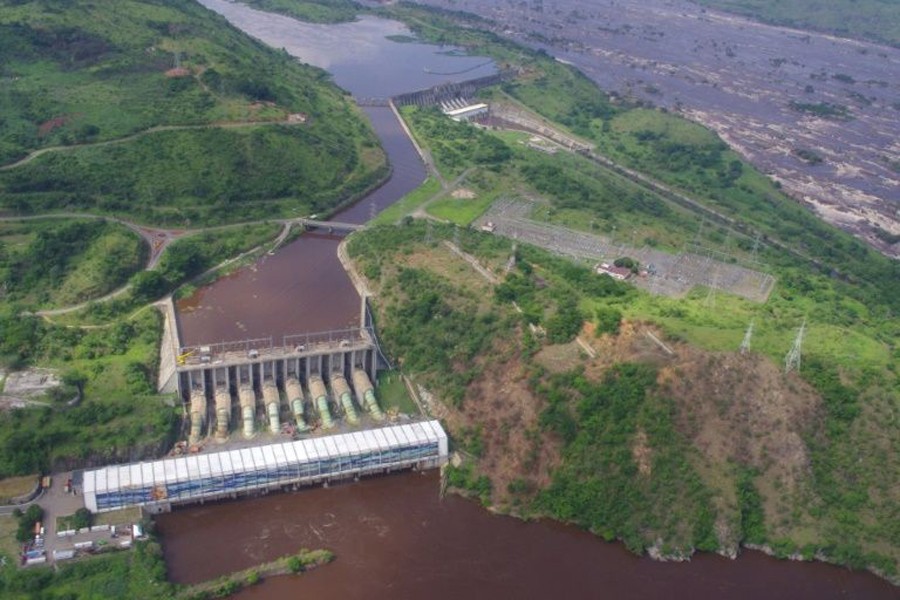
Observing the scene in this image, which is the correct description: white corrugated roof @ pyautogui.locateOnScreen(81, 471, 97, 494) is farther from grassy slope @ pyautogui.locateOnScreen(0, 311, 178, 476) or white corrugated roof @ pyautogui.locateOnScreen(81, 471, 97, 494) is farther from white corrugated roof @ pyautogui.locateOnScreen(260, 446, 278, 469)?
white corrugated roof @ pyautogui.locateOnScreen(260, 446, 278, 469)

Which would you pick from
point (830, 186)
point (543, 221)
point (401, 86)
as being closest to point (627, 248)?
point (543, 221)

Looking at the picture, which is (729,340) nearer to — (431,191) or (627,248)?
(627,248)

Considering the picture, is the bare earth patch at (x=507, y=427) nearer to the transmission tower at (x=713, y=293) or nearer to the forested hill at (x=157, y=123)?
the transmission tower at (x=713, y=293)

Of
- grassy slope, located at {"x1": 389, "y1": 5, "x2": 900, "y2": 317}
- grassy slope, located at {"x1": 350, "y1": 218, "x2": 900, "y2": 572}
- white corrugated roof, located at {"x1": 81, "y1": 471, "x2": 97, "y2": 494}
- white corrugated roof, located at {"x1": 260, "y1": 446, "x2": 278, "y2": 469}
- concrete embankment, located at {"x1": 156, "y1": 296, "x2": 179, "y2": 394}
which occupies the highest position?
grassy slope, located at {"x1": 350, "y1": 218, "x2": 900, "y2": 572}

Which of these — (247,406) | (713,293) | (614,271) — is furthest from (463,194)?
(247,406)

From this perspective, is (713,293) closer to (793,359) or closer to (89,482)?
(793,359)

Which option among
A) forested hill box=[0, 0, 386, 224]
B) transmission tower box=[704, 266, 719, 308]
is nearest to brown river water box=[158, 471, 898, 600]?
transmission tower box=[704, 266, 719, 308]

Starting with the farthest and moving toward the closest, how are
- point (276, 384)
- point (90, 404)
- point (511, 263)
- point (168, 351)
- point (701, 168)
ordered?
point (701, 168), point (511, 263), point (168, 351), point (276, 384), point (90, 404)
